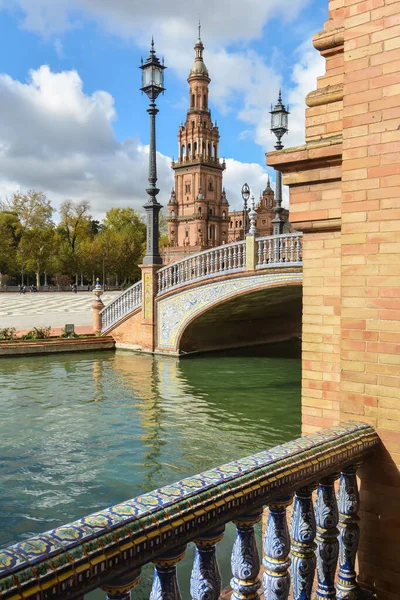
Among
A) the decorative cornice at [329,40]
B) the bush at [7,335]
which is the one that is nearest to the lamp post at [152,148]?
the bush at [7,335]

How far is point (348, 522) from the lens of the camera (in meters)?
2.69

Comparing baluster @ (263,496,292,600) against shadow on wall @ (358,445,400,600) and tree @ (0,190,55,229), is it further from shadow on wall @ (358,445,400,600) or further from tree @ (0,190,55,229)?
tree @ (0,190,55,229)

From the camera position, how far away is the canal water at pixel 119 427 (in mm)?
7139

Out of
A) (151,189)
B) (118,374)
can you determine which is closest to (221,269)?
(151,189)

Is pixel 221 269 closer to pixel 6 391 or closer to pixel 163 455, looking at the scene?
pixel 6 391

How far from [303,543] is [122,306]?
62.4 feet

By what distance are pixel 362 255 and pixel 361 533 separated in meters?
1.44

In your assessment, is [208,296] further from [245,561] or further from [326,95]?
[245,561]

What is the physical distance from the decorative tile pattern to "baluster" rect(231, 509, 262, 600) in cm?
1506

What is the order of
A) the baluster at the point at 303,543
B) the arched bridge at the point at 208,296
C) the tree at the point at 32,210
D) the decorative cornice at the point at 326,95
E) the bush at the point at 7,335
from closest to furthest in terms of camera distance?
the baluster at the point at 303,543 < the decorative cornice at the point at 326,95 < the arched bridge at the point at 208,296 < the bush at the point at 7,335 < the tree at the point at 32,210

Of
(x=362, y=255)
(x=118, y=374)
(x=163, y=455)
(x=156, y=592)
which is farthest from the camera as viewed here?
(x=118, y=374)

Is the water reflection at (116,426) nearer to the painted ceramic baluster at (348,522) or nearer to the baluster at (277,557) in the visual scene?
the painted ceramic baluster at (348,522)

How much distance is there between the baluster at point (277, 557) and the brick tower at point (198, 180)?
7166cm

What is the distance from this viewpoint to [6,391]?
13367mm
